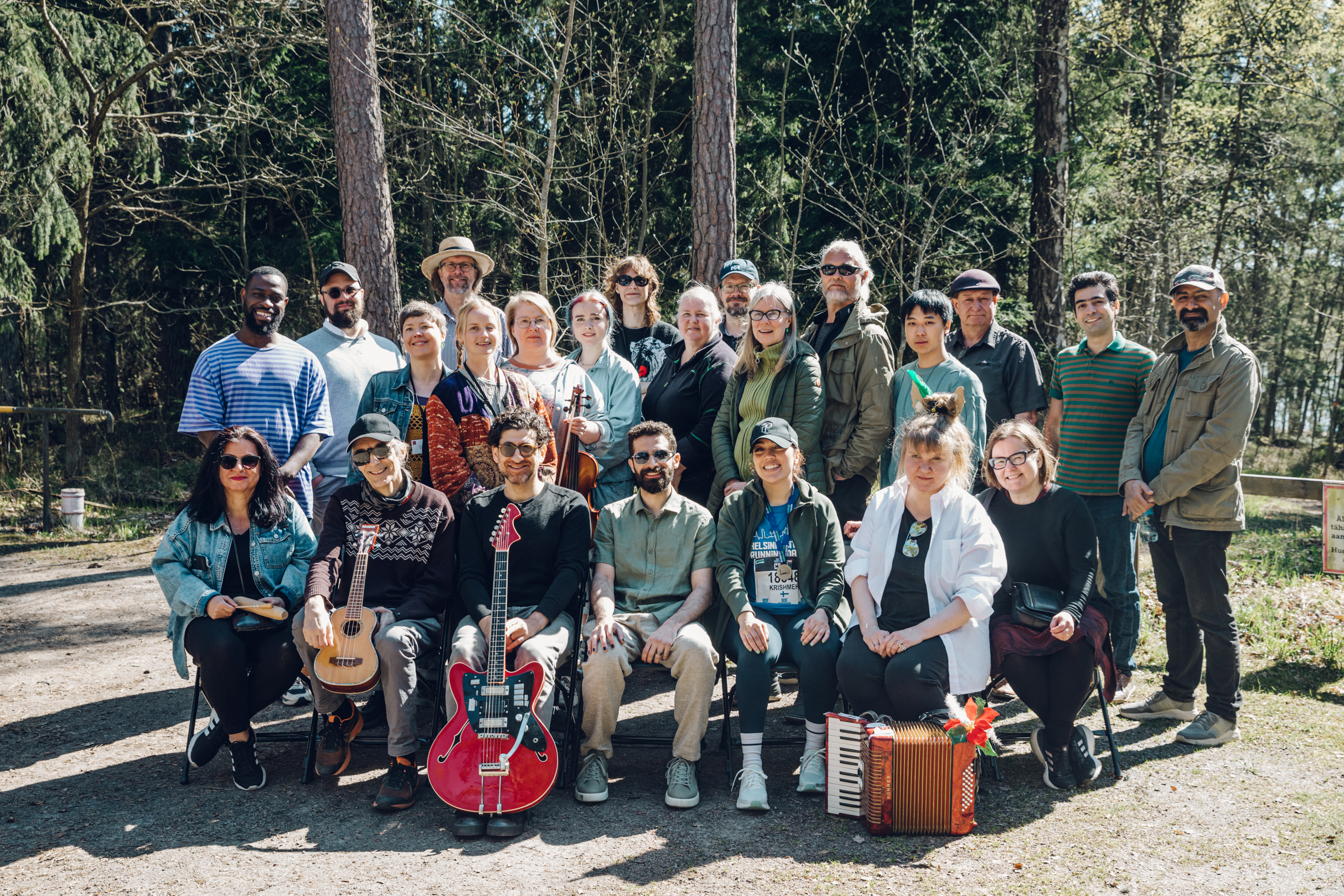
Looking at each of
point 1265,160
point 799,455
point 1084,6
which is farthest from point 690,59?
point 799,455

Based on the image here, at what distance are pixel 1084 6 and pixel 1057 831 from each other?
47.1ft

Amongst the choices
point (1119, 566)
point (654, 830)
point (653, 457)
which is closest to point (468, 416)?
point (653, 457)

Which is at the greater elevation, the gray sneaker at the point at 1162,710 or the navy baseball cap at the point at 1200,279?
the navy baseball cap at the point at 1200,279

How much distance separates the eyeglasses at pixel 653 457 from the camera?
4082mm

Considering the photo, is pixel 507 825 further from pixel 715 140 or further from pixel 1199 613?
pixel 715 140

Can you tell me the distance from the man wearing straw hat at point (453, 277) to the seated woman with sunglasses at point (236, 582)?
155 cm

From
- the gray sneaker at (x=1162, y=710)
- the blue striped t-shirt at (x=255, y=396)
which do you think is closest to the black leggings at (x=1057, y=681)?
the gray sneaker at (x=1162, y=710)

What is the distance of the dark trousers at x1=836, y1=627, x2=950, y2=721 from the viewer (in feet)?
11.7

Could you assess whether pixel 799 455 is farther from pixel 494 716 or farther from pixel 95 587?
pixel 95 587

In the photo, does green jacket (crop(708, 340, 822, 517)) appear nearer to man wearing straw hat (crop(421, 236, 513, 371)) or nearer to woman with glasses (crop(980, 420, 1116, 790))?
woman with glasses (crop(980, 420, 1116, 790))

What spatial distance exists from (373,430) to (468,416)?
51 centimetres

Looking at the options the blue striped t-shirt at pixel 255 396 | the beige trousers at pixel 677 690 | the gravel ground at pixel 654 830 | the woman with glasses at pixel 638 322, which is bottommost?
the gravel ground at pixel 654 830

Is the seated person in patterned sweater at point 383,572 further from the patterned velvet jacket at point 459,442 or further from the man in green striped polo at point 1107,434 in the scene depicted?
the man in green striped polo at point 1107,434

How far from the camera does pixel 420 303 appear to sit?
458 cm
